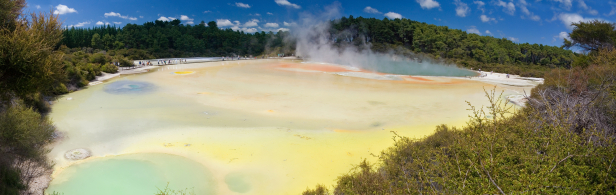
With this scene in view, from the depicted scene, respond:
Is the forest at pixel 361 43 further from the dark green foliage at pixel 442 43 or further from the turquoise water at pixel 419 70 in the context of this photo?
the turquoise water at pixel 419 70

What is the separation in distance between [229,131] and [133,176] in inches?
175

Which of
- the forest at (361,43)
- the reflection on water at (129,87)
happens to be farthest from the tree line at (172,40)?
the reflection on water at (129,87)

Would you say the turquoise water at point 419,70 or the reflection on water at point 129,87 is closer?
the reflection on water at point 129,87

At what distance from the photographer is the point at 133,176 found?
28.7 ft

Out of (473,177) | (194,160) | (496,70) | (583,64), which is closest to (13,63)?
(194,160)

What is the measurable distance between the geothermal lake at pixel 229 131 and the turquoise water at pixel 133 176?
29 mm

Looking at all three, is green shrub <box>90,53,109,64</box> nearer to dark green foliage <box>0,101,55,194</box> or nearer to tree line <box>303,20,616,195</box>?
dark green foliage <box>0,101,55,194</box>

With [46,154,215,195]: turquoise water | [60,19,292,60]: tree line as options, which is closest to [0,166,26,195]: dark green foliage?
[46,154,215,195]: turquoise water

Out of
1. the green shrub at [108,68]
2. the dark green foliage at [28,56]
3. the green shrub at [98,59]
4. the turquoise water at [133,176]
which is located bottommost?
the turquoise water at [133,176]

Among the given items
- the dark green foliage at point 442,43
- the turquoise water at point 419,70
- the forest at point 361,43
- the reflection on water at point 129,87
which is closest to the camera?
the reflection on water at point 129,87

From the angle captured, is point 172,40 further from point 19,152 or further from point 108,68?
point 19,152

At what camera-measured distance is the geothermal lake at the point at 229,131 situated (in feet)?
28.6

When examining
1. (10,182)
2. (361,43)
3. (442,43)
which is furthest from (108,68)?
(442,43)

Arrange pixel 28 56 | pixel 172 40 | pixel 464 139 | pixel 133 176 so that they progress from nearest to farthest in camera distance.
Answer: pixel 464 139 → pixel 28 56 → pixel 133 176 → pixel 172 40
